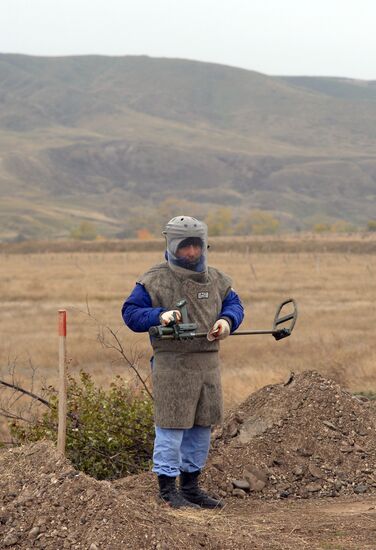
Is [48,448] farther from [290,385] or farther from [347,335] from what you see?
[347,335]

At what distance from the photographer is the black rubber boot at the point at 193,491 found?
6.95m

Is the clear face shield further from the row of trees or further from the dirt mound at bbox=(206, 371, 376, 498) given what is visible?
the row of trees

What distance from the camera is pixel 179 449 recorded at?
6.74 meters

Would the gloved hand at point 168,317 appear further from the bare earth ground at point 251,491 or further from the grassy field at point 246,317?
the grassy field at point 246,317

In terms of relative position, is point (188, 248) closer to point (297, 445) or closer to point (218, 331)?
point (218, 331)

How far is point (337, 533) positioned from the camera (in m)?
6.13

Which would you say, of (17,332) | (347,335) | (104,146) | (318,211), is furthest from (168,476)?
(104,146)

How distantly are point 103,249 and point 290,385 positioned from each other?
55.6 m

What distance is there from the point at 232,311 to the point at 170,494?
1.25 metres

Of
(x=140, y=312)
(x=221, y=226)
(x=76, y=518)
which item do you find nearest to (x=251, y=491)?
(x=140, y=312)

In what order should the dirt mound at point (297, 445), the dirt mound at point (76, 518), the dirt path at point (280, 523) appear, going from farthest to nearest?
1. the dirt mound at point (297, 445)
2. the dirt path at point (280, 523)
3. the dirt mound at point (76, 518)

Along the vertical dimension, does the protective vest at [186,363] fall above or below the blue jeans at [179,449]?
above

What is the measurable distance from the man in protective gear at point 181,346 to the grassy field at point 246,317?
9.21 feet

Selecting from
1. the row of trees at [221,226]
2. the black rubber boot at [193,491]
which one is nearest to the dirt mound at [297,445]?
the black rubber boot at [193,491]
